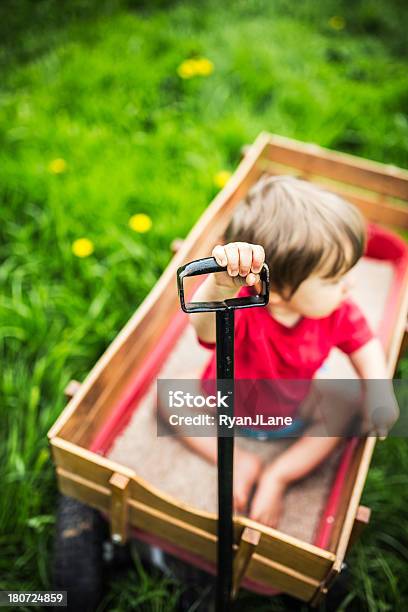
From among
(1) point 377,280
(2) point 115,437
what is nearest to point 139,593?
(2) point 115,437

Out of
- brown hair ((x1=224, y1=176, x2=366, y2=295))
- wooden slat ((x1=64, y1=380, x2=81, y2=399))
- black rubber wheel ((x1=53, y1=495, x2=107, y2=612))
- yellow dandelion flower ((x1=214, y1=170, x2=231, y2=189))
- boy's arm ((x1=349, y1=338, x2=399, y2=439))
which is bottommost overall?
black rubber wheel ((x1=53, y1=495, x2=107, y2=612))

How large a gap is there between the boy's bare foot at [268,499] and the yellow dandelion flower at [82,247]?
0.85 m

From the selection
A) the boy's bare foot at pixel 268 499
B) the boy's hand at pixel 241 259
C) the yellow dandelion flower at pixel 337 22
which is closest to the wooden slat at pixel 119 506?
the boy's bare foot at pixel 268 499

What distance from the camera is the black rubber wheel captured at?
1.28 meters

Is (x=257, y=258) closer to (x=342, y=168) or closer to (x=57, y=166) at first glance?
(x=342, y=168)

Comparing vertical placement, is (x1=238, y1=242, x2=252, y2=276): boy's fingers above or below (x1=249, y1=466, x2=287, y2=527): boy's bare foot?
above

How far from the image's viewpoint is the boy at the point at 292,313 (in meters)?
1.13

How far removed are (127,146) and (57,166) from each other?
27cm

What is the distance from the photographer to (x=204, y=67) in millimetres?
2457

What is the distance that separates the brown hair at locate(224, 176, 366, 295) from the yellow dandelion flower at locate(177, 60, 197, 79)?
144cm

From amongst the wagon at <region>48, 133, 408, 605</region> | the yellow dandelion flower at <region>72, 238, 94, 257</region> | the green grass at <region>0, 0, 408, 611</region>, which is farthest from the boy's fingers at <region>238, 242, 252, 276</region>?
the yellow dandelion flower at <region>72, 238, 94, 257</region>

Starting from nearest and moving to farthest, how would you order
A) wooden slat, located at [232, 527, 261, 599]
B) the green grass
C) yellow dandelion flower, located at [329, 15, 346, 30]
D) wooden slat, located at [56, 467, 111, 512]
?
1. wooden slat, located at [232, 527, 261, 599]
2. wooden slat, located at [56, 467, 111, 512]
3. the green grass
4. yellow dandelion flower, located at [329, 15, 346, 30]

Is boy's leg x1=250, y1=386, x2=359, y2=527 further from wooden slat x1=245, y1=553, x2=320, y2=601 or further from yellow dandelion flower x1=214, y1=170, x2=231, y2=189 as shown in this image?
yellow dandelion flower x1=214, y1=170, x2=231, y2=189

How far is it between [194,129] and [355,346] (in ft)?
3.98
